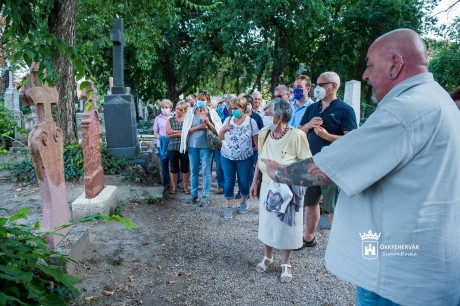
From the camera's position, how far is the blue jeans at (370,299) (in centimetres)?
154

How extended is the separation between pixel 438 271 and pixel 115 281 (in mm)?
3073

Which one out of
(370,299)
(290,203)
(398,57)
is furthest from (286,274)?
(398,57)

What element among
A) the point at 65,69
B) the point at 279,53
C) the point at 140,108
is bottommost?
the point at 140,108

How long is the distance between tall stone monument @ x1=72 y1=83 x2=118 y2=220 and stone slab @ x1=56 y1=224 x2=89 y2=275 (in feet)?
2.30

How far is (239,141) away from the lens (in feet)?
18.6

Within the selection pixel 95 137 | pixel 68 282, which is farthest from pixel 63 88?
pixel 68 282

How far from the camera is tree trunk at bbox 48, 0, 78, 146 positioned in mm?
7477

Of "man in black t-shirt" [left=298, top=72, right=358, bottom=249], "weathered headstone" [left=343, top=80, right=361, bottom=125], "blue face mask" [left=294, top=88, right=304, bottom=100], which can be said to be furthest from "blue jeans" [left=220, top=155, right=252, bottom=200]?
"weathered headstone" [left=343, top=80, right=361, bottom=125]

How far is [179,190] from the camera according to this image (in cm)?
755

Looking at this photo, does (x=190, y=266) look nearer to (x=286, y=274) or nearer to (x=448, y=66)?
(x=286, y=274)

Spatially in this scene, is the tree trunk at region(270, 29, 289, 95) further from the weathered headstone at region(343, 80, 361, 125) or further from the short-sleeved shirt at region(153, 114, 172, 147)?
the weathered headstone at region(343, 80, 361, 125)

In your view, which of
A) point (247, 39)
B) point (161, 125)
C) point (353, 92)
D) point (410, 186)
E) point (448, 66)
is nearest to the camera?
point (410, 186)

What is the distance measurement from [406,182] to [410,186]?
2 centimetres

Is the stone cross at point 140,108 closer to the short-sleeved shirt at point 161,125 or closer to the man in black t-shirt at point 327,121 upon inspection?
the short-sleeved shirt at point 161,125
